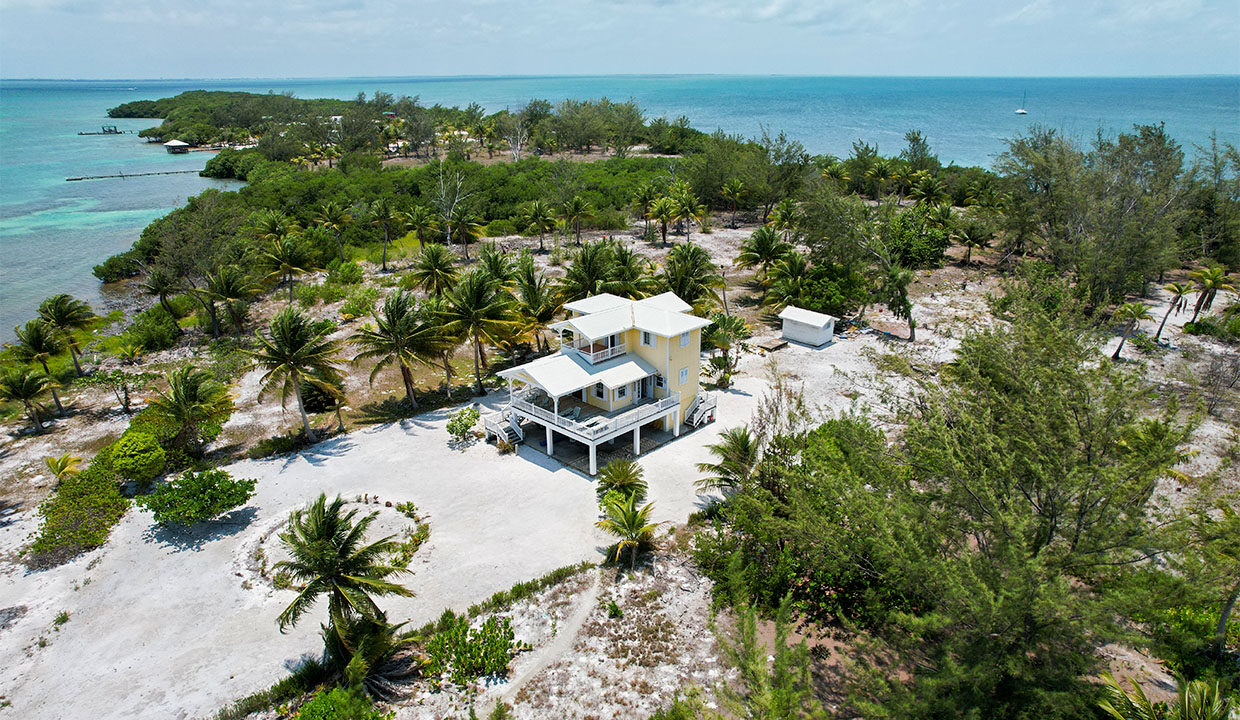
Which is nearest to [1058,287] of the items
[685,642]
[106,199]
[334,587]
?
[685,642]

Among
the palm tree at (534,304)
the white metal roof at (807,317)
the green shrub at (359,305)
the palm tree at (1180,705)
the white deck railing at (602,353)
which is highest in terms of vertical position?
the palm tree at (534,304)

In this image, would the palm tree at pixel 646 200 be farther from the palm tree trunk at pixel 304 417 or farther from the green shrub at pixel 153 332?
the palm tree trunk at pixel 304 417

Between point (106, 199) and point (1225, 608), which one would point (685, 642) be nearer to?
point (1225, 608)

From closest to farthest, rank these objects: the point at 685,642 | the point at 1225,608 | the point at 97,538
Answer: the point at 1225,608 < the point at 685,642 < the point at 97,538

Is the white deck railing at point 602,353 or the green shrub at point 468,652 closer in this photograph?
the green shrub at point 468,652

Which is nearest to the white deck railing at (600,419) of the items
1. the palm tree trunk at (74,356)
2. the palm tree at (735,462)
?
the palm tree at (735,462)

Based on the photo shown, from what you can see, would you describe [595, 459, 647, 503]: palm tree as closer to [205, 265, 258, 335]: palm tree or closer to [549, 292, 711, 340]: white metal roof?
[549, 292, 711, 340]: white metal roof

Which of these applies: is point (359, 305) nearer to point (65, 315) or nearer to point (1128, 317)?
point (65, 315)
